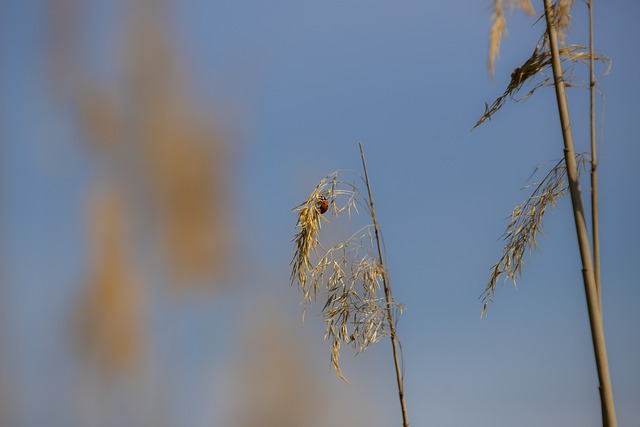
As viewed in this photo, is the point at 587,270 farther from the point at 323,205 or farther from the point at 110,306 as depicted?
the point at 110,306

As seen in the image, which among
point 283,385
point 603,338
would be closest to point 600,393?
point 603,338

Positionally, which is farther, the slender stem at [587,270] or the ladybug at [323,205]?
the ladybug at [323,205]

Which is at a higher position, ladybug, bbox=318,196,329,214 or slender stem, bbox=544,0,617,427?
ladybug, bbox=318,196,329,214

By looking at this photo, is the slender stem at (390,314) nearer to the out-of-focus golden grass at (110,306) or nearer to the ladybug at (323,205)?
the ladybug at (323,205)

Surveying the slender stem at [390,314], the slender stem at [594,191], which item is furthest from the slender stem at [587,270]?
the slender stem at [390,314]

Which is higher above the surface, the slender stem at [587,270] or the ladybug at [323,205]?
the ladybug at [323,205]

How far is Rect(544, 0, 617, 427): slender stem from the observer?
111 cm

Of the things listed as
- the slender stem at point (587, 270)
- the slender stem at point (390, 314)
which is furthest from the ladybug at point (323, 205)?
the slender stem at point (587, 270)

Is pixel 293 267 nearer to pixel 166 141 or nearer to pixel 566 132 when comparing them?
pixel 566 132

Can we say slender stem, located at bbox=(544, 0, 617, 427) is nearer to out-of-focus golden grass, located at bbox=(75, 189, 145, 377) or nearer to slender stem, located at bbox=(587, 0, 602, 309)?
slender stem, located at bbox=(587, 0, 602, 309)

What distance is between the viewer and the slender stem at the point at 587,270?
111 cm

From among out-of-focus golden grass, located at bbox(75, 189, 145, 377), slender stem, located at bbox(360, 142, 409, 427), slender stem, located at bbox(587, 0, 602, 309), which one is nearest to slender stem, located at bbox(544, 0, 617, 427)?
slender stem, located at bbox(587, 0, 602, 309)

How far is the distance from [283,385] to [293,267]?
1.07 m

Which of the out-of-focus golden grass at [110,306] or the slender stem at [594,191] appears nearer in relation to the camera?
the slender stem at [594,191]
